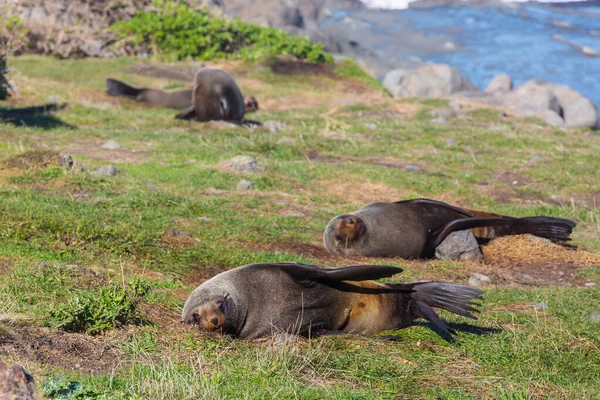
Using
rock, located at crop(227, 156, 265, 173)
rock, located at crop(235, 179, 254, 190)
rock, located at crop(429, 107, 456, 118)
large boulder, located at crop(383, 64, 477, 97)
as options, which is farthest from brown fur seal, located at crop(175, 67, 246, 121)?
large boulder, located at crop(383, 64, 477, 97)

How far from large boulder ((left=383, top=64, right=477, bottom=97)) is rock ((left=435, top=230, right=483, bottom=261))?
73.1 ft

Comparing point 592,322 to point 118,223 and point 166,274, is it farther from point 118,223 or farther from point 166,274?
point 118,223

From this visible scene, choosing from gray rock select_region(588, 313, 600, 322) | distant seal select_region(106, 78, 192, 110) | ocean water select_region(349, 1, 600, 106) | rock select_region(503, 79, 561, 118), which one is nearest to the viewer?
gray rock select_region(588, 313, 600, 322)

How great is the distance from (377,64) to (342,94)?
21248 mm

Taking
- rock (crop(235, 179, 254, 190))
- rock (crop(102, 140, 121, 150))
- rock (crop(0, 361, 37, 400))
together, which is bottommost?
rock (crop(102, 140, 121, 150))

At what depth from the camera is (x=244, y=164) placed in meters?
13.3

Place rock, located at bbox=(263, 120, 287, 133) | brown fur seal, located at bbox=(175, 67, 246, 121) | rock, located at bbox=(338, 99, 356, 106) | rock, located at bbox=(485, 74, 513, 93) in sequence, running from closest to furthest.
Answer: rock, located at bbox=(263, 120, 287, 133)
brown fur seal, located at bbox=(175, 67, 246, 121)
rock, located at bbox=(338, 99, 356, 106)
rock, located at bbox=(485, 74, 513, 93)

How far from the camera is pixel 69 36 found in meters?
27.7

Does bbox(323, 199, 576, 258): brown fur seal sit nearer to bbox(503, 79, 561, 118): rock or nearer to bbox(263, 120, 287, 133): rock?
bbox(263, 120, 287, 133): rock

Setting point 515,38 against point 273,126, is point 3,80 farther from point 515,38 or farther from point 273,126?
point 515,38

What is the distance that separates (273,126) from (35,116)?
4799mm

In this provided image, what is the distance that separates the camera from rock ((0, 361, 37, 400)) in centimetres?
397

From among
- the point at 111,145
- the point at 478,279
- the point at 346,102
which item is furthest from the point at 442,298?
the point at 346,102

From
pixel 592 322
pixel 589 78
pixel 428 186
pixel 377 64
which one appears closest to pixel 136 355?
pixel 592 322
